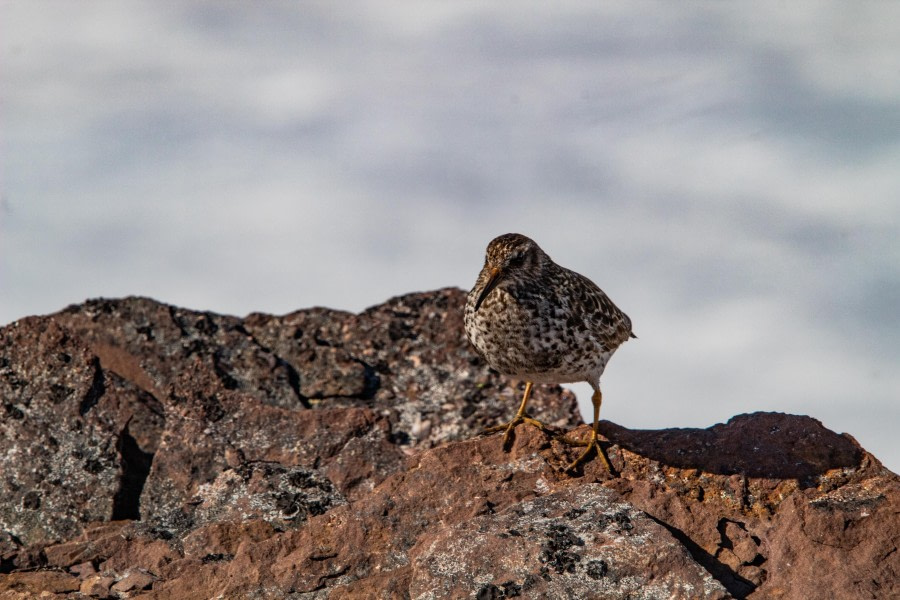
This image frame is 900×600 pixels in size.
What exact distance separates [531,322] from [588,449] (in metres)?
1.33

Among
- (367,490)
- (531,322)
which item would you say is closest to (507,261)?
(531,322)

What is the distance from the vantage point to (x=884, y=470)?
9211 mm

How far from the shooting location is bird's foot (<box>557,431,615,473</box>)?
9.62 m

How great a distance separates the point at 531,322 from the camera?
10008 mm

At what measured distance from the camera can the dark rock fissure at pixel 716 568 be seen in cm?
782

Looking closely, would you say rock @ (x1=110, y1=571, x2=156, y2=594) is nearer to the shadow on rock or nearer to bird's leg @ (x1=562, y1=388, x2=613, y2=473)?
bird's leg @ (x1=562, y1=388, x2=613, y2=473)

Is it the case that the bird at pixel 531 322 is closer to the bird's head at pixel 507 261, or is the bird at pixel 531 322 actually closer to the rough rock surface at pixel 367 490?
the bird's head at pixel 507 261

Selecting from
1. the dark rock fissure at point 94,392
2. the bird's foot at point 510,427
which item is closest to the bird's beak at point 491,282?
the bird's foot at point 510,427

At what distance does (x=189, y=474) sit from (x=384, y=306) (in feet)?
16.2

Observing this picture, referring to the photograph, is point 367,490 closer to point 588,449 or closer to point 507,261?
point 588,449

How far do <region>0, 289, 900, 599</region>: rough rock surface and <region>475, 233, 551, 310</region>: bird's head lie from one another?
155cm

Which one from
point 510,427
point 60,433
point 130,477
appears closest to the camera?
point 510,427

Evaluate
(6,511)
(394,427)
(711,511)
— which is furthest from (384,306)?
(711,511)

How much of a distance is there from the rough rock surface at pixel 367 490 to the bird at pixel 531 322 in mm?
708
